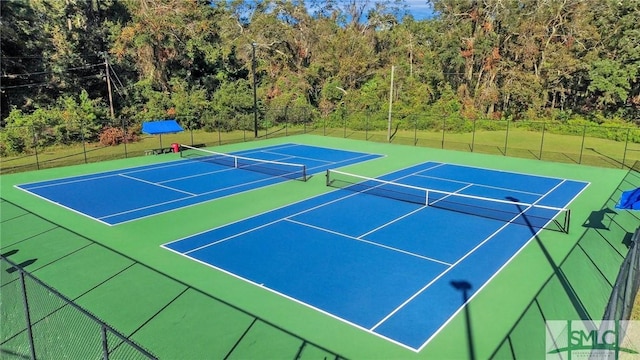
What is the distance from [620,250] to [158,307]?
14.0 metres

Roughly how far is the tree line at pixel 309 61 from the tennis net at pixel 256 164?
1288cm

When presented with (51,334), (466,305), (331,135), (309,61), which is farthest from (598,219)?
(309,61)

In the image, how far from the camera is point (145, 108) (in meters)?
48.8

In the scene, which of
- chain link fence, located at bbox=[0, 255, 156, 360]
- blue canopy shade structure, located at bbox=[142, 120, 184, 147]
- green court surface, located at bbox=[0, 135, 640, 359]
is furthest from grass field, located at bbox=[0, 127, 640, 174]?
chain link fence, located at bbox=[0, 255, 156, 360]

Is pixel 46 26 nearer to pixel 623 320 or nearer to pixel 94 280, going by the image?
pixel 94 280

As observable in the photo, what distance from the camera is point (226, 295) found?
11.4 metres

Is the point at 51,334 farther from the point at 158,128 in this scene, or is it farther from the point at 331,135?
the point at 331,135

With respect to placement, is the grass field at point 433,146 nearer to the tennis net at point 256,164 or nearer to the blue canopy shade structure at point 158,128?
the blue canopy shade structure at point 158,128

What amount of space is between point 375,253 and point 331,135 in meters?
29.8

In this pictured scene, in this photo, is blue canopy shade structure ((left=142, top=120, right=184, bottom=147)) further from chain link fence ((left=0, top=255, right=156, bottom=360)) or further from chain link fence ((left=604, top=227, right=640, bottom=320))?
chain link fence ((left=604, top=227, right=640, bottom=320))

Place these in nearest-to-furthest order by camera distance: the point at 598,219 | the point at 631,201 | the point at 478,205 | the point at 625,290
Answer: the point at 625,290, the point at 631,201, the point at 598,219, the point at 478,205

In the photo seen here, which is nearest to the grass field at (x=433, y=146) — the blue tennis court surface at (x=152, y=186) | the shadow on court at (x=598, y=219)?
the blue tennis court surface at (x=152, y=186)

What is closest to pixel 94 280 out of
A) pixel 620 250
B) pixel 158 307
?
pixel 158 307

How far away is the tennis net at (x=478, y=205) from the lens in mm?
17000
